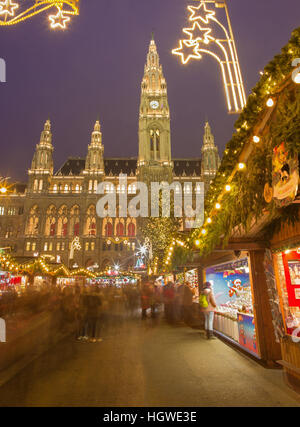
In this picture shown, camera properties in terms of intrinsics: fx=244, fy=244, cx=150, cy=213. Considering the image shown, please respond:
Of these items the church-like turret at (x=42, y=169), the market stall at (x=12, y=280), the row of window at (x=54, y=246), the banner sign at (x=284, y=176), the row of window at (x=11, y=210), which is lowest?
the market stall at (x=12, y=280)

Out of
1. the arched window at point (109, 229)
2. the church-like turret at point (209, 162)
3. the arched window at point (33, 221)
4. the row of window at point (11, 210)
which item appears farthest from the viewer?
the row of window at point (11, 210)

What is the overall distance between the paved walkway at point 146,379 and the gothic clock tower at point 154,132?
158 feet

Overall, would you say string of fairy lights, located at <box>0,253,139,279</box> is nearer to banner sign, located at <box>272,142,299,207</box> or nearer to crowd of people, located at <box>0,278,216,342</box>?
crowd of people, located at <box>0,278,216,342</box>

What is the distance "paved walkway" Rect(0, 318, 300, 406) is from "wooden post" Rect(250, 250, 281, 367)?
37cm

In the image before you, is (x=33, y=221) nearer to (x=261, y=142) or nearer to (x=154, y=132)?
(x=154, y=132)

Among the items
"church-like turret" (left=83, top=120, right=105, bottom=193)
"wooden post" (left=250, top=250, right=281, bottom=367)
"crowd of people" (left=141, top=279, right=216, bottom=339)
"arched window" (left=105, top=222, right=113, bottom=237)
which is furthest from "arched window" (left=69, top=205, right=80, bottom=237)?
"wooden post" (left=250, top=250, right=281, bottom=367)

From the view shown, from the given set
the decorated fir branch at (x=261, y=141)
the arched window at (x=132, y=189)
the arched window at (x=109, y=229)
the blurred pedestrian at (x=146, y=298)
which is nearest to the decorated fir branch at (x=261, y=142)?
the decorated fir branch at (x=261, y=141)

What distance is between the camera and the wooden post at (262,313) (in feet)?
17.7

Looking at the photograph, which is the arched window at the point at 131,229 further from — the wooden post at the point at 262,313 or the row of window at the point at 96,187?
the wooden post at the point at 262,313

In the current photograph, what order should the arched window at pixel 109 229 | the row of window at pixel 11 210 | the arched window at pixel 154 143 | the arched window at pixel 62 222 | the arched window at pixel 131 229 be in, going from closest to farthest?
the arched window at pixel 62 222
the arched window at pixel 109 229
the arched window at pixel 131 229
the arched window at pixel 154 143
the row of window at pixel 11 210

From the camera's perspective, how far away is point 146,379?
455 centimetres

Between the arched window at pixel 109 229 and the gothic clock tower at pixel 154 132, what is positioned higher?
the gothic clock tower at pixel 154 132

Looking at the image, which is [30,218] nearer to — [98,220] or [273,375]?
[98,220]
